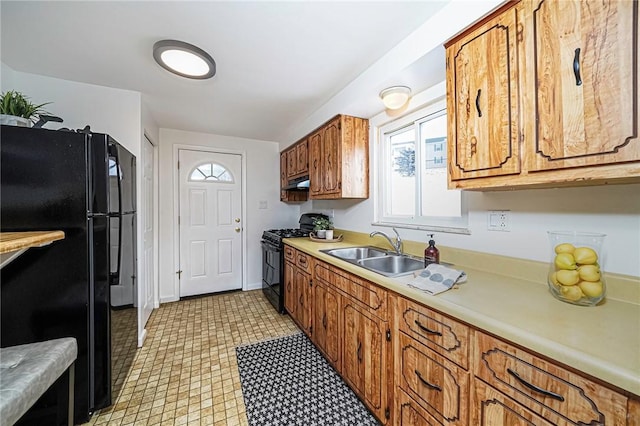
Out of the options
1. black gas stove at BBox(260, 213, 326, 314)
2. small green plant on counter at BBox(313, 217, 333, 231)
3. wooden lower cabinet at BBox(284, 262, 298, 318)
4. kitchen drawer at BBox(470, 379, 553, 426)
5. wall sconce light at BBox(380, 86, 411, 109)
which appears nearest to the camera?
A: kitchen drawer at BBox(470, 379, 553, 426)

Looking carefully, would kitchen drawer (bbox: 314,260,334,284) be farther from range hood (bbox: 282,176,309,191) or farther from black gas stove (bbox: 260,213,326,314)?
range hood (bbox: 282,176,309,191)

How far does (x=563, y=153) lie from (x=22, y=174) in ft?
8.33

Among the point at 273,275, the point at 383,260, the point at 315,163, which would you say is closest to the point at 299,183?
the point at 315,163

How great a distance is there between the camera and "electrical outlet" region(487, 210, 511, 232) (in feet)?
4.48

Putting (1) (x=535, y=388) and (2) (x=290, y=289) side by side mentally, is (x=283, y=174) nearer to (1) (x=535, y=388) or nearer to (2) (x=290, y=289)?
(2) (x=290, y=289)

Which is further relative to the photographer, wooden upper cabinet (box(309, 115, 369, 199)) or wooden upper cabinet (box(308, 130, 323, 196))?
wooden upper cabinet (box(308, 130, 323, 196))

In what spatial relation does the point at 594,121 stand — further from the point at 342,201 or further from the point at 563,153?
the point at 342,201

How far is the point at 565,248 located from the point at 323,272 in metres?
1.41

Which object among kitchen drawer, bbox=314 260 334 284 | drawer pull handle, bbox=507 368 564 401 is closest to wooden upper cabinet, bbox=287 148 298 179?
kitchen drawer, bbox=314 260 334 284

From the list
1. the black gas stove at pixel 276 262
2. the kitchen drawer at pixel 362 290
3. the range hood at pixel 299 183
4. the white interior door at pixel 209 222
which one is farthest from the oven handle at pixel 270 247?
the kitchen drawer at pixel 362 290

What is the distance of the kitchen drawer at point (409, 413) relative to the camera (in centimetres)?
108

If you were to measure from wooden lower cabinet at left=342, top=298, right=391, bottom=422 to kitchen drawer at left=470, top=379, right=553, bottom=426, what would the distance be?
456 millimetres

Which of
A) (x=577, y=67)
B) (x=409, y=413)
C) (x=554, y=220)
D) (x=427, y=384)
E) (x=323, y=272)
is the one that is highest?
(x=577, y=67)

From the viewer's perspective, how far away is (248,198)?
3.75 metres
